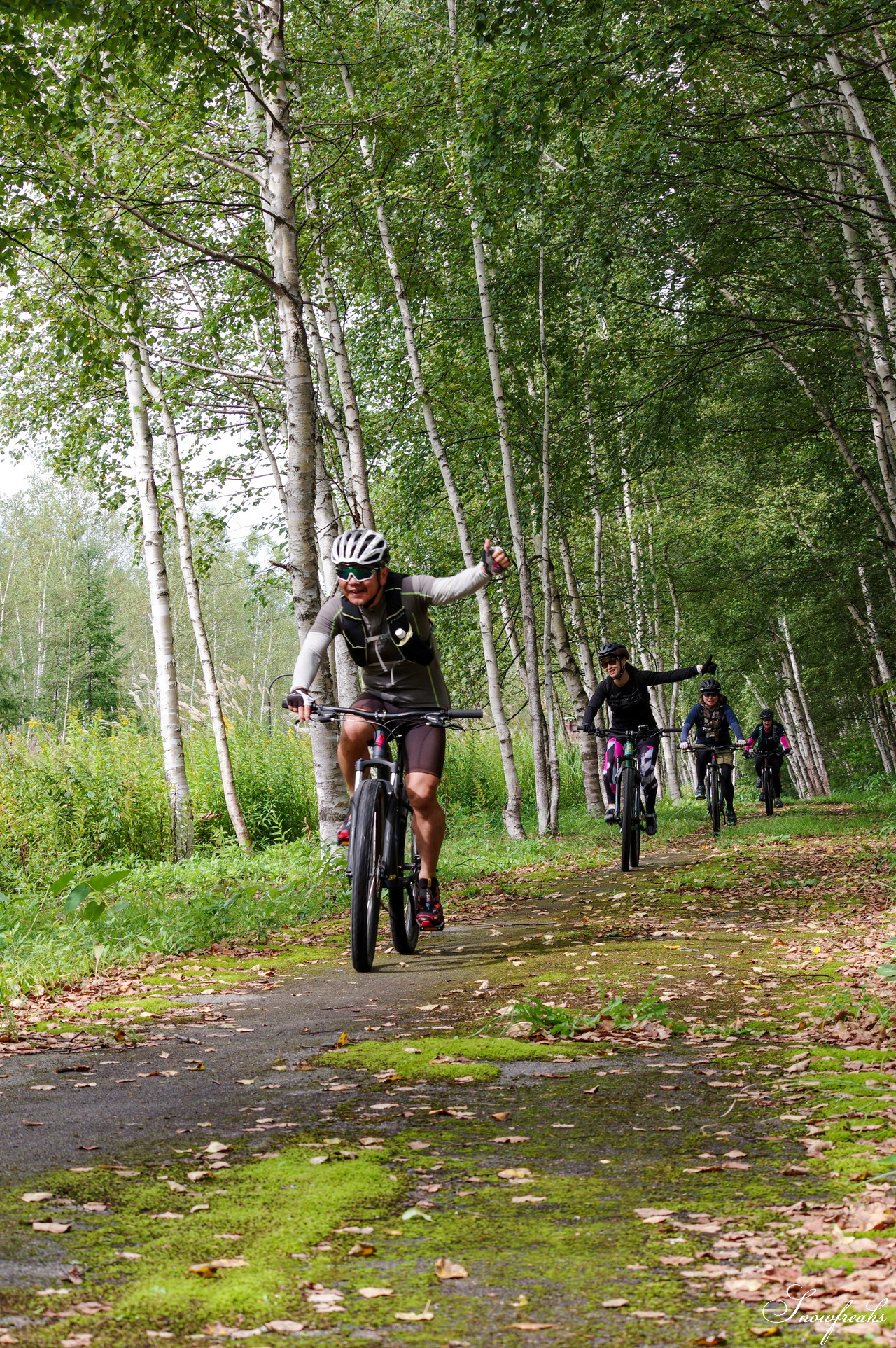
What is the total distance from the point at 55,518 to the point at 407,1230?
5985cm

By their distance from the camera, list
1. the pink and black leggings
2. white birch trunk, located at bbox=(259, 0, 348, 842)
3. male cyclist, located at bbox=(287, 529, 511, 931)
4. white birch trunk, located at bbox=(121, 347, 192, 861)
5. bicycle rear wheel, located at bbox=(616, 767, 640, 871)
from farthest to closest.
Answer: white birch trunk, located at bbox=(121, 347, 192, 861)
the pink and black leggings
bicycle rear wheel, located at bbox=(616, 767, 640, 871)
white birch trunk, located at bbox=(259, 0, 348, 842)
male cyclist, located at bbox=(287, 529, 511, 931)

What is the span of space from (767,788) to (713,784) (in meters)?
7.90

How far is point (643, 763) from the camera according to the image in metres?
12.1

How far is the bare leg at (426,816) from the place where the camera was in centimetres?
706

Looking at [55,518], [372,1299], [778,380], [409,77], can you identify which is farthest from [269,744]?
[55,518]

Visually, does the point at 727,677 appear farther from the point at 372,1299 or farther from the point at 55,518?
the point at 372,1299

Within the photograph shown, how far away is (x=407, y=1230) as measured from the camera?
254cm

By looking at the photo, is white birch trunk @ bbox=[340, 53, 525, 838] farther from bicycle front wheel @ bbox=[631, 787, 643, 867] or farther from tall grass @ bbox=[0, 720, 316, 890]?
bicycle front wheel @ bbox=[631, 787, 643, 867]

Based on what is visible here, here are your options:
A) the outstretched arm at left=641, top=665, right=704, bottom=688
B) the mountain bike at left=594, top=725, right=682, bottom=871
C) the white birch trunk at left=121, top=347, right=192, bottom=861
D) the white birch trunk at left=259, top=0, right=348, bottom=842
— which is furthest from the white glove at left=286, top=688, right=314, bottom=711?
the white birch trunk at left=121, top=347, right=192, bottom=861

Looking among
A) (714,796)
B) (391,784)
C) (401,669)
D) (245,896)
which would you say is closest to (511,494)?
(714,796)

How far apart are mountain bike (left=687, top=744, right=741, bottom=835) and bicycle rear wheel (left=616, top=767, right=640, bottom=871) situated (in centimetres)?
462

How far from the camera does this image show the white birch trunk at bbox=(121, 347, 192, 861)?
14.1 m

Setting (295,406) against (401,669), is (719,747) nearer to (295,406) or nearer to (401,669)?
(295,406)

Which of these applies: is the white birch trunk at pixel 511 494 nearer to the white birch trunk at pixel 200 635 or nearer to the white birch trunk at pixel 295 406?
the white birch trunk at pixel 200 635
